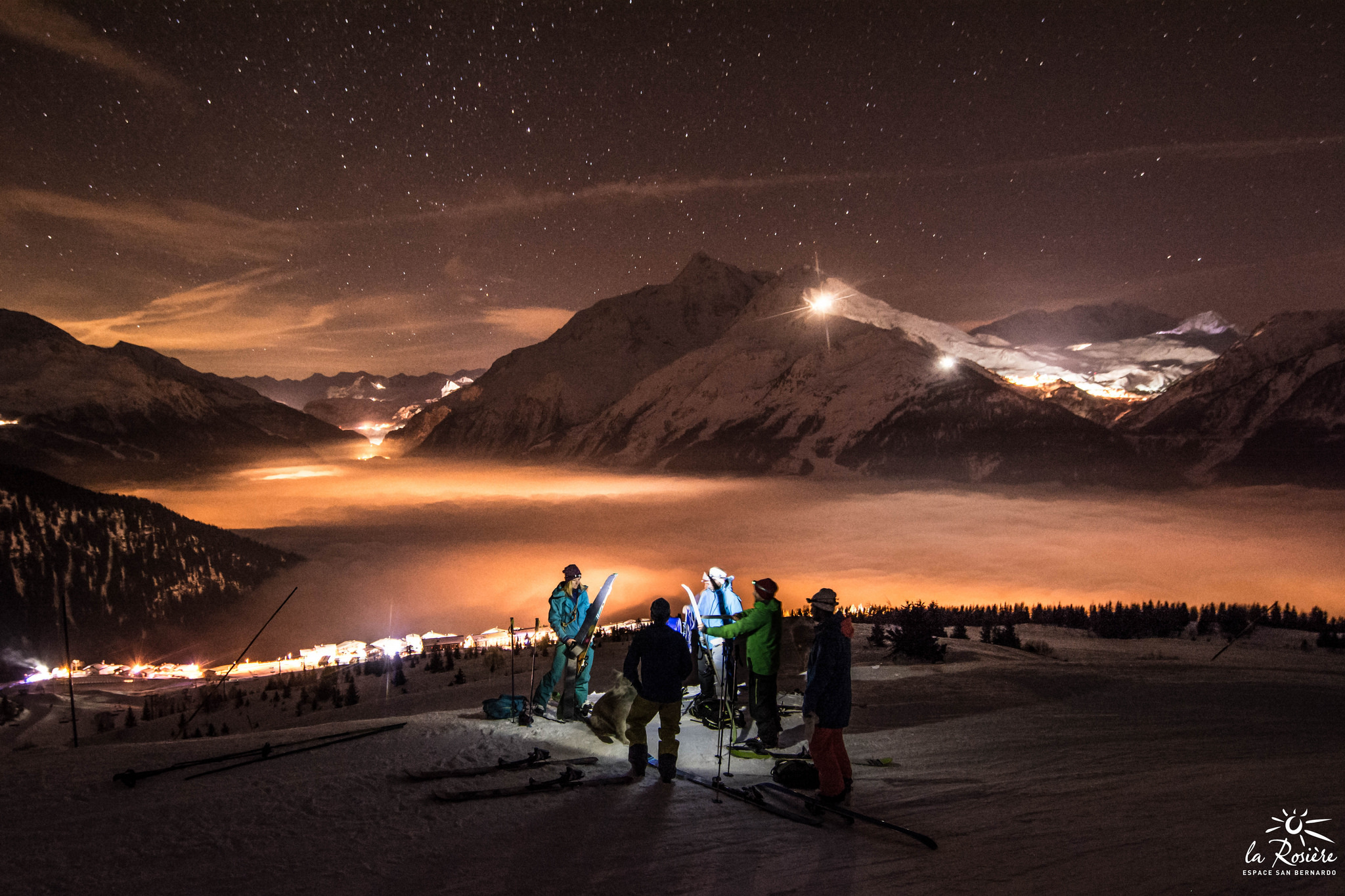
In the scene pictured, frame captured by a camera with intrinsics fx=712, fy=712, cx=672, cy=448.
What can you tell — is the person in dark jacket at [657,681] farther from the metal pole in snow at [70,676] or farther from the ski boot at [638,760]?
the metal pole in snow at [70,676]

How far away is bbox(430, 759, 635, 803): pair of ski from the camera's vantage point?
22.1 feet

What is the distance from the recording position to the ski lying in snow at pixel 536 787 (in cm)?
673

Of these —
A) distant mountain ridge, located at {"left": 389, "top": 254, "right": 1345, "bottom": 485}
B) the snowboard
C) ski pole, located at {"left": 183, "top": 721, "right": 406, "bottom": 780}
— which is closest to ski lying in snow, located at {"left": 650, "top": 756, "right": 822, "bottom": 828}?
the snowboard

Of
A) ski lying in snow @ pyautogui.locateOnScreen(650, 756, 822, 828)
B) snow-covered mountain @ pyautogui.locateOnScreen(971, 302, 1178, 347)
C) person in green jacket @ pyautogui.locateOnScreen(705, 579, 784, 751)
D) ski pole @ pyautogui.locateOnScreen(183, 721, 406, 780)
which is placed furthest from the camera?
snow-covered mountain @ pyautogui.locateOnScreen(971, 302, 1178, 347)

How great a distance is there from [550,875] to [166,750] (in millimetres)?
5839

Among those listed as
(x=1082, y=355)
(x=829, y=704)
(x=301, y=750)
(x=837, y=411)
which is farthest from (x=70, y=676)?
(x=1082, y=355)

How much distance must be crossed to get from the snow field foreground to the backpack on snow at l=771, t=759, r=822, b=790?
0.41 metres

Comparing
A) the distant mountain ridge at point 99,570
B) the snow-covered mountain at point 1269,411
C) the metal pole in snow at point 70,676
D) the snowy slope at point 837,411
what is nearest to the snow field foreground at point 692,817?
the metal pole in snow at point 70,676

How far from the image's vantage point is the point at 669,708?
7.41 metres

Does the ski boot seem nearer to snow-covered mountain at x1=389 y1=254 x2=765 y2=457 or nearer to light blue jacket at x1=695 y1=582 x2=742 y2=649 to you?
light blue jacket at x1=695 y1=582 x2=742 y2=649

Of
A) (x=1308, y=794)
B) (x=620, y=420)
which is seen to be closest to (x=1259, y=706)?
(x=1308, y=794)

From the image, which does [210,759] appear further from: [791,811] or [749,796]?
[791,811]

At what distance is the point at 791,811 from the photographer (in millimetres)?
6422

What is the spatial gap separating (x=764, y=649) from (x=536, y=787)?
2.91 metres
